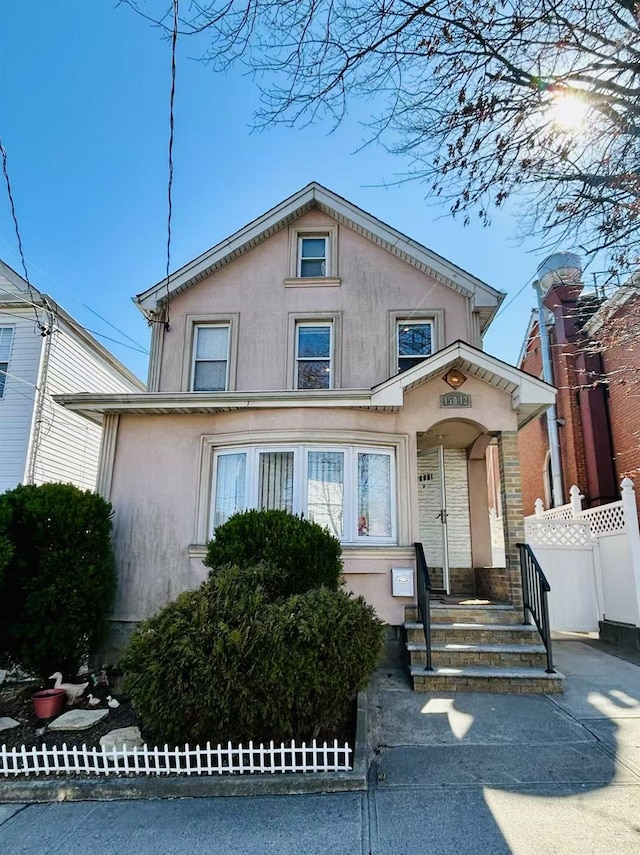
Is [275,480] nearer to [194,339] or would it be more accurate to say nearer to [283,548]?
[283,548]

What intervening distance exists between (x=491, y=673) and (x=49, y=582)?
540 centimetres

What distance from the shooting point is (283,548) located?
18.0ft

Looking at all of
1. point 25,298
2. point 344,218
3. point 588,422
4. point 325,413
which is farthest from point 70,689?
point 588,422

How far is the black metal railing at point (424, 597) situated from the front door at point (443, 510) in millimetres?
1663

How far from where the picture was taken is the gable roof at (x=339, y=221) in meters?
9.12

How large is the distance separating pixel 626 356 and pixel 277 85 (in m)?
10.4

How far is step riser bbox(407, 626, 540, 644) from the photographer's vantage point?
6.37 m

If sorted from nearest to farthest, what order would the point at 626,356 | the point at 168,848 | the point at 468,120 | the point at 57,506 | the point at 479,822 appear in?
1. the point at 168,848
2. the point at 479,822
3. the point at 468,120
4. the point at 57,506
5. the point at 626,356

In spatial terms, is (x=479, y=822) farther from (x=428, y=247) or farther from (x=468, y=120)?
(x=428, y=247)

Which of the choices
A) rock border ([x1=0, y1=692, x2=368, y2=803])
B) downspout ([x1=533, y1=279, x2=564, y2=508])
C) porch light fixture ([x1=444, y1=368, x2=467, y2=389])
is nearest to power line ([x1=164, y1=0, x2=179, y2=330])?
porch light fixture ([x1=444, y1=368, x2=467, y2=389])

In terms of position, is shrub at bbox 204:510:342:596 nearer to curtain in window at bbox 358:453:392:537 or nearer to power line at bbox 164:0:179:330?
curtain in window at bbox 358:453:392:537

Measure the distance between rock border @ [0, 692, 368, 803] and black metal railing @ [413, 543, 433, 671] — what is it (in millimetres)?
2445

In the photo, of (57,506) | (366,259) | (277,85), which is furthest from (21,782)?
(366,259)

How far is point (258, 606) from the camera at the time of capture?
13.9 feet
